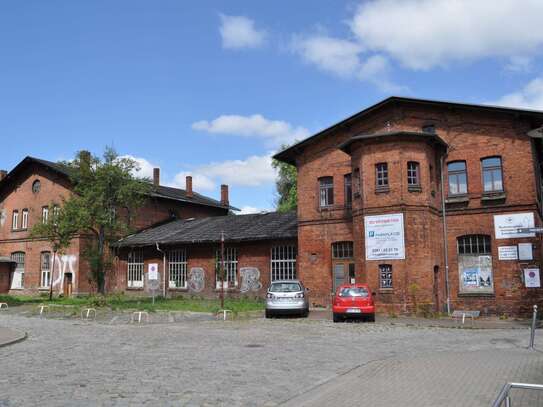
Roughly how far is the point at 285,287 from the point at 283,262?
8188 mm

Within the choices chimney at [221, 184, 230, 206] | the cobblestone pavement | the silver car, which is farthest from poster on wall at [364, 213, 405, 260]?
chimney at [221, 184, 230, 206]

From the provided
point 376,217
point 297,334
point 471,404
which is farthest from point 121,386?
point 376,217

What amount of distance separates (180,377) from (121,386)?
1071 millimetres

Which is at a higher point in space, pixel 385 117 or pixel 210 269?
pixel 385 117

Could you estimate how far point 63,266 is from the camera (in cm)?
3603

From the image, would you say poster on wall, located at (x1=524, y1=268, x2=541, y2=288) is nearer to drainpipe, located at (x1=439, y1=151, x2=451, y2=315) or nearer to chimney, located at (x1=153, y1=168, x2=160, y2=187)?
drainpipe, located at (x1=439, y1=151, x2=451, y2=315)

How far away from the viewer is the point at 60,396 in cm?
718

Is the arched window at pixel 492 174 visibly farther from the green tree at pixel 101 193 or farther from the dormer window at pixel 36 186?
the dormer window at pixel 36 186

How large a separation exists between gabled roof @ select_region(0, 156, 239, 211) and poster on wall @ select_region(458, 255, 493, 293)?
2247 cm

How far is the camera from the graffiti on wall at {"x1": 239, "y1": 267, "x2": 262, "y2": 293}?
2947cm

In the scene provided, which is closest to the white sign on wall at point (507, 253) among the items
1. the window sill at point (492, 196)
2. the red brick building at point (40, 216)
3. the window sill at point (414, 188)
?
the window sill at point (492, 196)

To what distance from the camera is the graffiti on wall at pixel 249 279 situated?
29469mm

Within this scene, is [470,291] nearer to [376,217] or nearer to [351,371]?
[376,217]

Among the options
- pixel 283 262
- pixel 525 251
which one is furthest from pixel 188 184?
pixel 525 251
